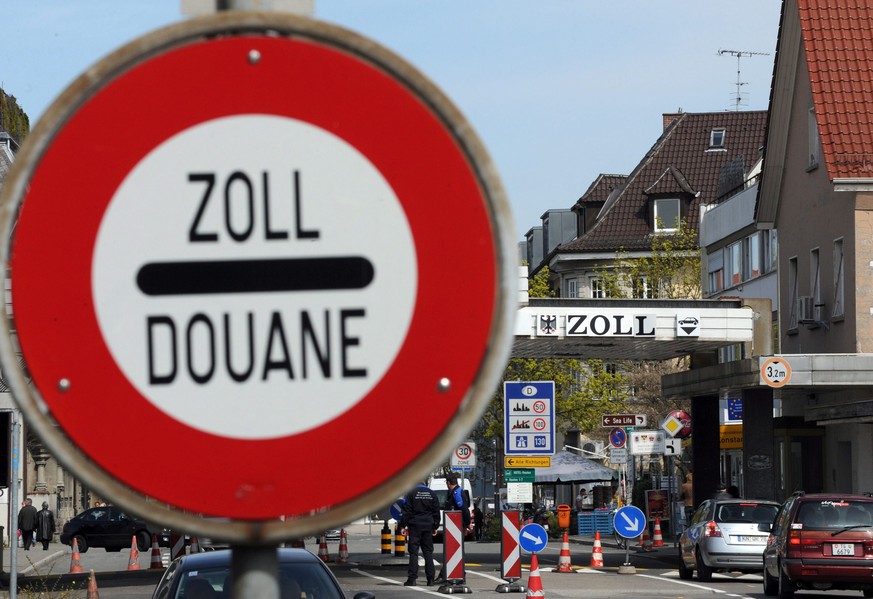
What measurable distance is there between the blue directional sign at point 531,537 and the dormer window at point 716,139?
199ft

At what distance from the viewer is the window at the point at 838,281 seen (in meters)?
38.4

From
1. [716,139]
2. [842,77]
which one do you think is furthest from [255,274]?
[716,139]

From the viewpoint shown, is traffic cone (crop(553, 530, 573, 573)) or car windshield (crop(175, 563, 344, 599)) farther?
traffic cone (crop(553, 530, 573, 573))

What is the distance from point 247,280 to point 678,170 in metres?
83.4

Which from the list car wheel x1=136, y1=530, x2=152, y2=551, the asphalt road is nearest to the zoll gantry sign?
the asphalt road

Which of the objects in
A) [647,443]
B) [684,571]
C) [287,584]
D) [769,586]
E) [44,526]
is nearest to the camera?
[287,584]

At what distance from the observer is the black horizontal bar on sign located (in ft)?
7.39

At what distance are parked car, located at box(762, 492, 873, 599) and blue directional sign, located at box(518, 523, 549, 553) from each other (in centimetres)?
366

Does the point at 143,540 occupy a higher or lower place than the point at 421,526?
lower

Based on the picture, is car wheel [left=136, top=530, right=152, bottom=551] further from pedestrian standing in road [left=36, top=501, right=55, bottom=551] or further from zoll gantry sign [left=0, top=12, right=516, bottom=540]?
zoll gantry sign [left=0, top=12, right=516, bottom=540]

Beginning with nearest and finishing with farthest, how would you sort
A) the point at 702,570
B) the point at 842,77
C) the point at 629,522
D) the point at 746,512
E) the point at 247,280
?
1. the point at 247,280
2. the point at 702,570
3. the point at 746,512
4. the point at 629,522
5. the point at 842,77

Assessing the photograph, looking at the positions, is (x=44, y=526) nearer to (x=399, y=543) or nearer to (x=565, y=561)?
(x=399, y=543)

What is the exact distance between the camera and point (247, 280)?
2264mm

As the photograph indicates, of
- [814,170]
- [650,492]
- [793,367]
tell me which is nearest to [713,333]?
[793,367]
